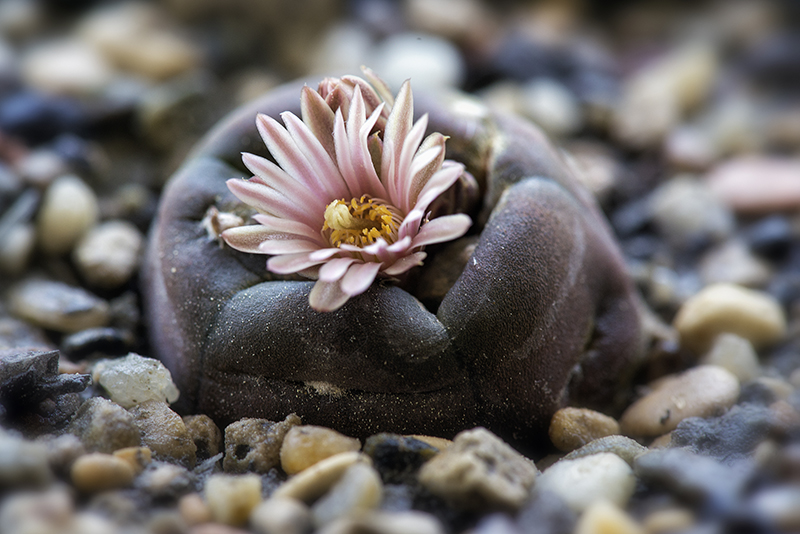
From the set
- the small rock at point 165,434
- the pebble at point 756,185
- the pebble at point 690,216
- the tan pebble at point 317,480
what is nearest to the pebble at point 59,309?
the small rock at point 165,434

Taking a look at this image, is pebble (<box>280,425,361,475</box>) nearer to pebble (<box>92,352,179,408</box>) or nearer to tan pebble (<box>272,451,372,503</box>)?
tan pebble (<box>272,451,372,503</box>)

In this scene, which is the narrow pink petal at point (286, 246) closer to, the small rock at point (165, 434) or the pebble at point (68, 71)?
Answer: the small rock at point (165, 434)

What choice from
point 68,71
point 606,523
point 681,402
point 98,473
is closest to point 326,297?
point 98,473

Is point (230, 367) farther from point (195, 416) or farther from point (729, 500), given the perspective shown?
point (729, 500)

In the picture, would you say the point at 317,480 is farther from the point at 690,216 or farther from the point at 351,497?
the point at 690,216

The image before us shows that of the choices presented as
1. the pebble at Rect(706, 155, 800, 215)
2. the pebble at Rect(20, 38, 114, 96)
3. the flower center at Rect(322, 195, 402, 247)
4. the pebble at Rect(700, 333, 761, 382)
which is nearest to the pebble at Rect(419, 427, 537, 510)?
the flower center at Rect(322, 195, 402, 247)
